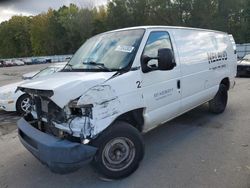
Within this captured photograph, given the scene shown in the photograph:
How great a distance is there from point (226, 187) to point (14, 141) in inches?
165

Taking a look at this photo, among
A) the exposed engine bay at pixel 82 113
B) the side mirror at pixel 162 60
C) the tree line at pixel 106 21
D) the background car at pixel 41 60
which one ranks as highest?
the tree line at pixel 106 21

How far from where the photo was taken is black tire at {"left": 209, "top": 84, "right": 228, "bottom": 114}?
6692mm

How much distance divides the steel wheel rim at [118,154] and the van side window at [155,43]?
4.26 feet

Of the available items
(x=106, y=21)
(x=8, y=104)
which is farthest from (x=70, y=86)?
(x=106, y=21)

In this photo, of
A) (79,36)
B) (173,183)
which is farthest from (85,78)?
(79,36)

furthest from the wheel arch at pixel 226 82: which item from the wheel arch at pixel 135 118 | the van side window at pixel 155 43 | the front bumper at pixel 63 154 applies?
the front bumper at pixel 63 154

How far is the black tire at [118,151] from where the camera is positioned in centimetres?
363

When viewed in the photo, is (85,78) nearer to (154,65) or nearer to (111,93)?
(111,93)

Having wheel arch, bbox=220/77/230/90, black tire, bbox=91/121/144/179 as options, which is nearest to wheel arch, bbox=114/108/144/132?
black tire, bbox=91/121/144/179

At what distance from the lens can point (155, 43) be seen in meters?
4.54

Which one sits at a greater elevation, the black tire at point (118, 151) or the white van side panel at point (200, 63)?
the white van side panel at point (200, 63)

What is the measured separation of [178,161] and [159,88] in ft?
3.80

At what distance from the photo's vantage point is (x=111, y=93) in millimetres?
3631

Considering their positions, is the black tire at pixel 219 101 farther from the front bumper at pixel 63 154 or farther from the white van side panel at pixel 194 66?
the front bumper at pixel 63 154
